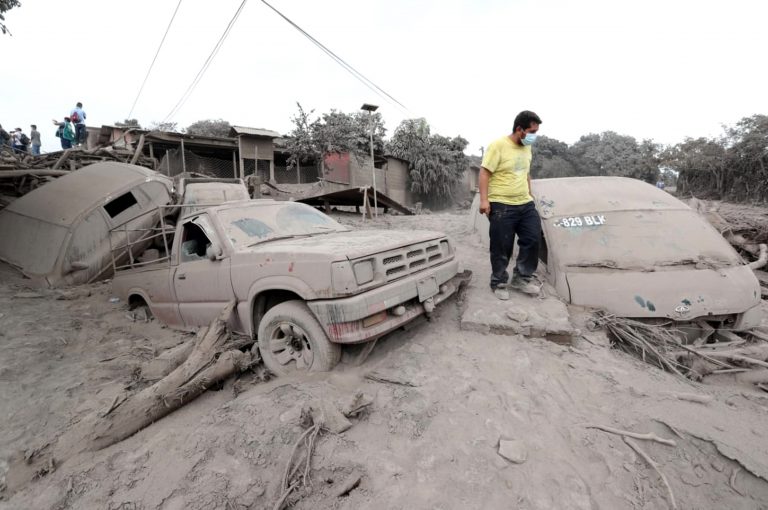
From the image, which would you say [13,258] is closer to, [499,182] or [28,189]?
[28,189]

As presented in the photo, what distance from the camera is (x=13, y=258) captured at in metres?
7.59

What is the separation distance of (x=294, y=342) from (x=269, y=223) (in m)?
1.50

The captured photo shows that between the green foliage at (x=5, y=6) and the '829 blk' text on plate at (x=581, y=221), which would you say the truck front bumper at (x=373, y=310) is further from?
Result: the green foliage at (x=5, y=6)

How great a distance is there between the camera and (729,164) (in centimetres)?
1717

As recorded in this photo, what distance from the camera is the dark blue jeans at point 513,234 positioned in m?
4.01

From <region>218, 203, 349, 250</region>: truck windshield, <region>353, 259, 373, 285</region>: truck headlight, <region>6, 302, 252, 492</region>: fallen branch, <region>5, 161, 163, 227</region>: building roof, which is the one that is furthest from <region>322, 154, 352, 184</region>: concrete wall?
<region>353, 259, 373, 285</region>: truck headlight

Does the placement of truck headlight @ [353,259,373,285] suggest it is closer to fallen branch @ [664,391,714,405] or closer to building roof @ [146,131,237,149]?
fallen branch @ [664,391,714,405]

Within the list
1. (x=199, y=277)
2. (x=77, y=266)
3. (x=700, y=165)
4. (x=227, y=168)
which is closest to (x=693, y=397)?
(x=199, y=277)

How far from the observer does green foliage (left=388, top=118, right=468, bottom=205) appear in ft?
74.5

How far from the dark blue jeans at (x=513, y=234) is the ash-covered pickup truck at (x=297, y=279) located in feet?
1.56

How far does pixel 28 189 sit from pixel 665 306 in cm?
1381

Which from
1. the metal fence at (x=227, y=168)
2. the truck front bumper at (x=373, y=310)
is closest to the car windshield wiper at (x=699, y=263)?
the truck front bumper at (x=373, y=310)

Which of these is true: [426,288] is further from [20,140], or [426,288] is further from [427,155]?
[20,140]

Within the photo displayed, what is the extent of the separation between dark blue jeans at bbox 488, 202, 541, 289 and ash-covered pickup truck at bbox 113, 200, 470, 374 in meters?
0.47
